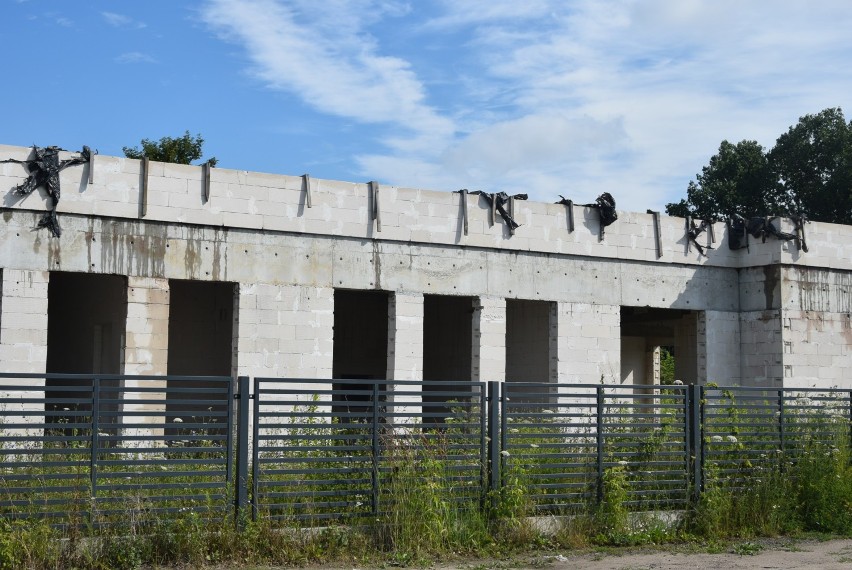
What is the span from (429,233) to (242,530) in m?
13.3

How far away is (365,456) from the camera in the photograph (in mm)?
11711

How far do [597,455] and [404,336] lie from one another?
10.3 m

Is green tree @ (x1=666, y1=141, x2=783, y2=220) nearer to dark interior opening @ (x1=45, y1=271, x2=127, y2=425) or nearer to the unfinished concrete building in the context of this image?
the unfinished concrete building

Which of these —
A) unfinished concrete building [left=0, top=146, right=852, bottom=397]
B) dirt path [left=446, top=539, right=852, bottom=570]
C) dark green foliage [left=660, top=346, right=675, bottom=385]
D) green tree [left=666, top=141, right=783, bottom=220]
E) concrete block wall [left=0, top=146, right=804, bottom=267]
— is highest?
green tree [left=666, top=141, right=783, bottom=220]

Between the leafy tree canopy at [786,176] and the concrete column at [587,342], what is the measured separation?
108 ft

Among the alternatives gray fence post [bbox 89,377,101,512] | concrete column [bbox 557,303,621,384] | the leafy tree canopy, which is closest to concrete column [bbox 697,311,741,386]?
concrete column [bbox 557,303,621,384]

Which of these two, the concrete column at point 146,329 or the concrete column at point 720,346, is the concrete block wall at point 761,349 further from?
the concrete column at point 146,329

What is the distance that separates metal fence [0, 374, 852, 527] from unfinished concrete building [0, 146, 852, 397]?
8019mm

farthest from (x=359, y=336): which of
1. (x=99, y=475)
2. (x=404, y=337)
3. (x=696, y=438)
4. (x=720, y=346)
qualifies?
(x=99, y=475)

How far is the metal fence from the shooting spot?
10.4 metres

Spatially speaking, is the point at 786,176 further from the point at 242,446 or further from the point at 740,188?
the point at 242,446

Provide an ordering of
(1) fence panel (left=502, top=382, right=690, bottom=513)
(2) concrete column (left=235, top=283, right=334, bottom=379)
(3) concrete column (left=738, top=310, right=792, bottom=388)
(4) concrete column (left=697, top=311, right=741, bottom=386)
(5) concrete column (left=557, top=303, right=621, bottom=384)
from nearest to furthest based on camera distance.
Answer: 1. (1) fence panel (left=502, top=382, right=690, bottom=513)
2. (2) concrete column (left=235, top=283, right=334, bottom=379)
3. (5) concrete column (left=557, top=303, right=621, bottom=384)
4. (3) concrete column (left=738, top=310, right=792, bottom=388)
5. (4) concrete column (left=697, top=311, right=741, bottom=386)

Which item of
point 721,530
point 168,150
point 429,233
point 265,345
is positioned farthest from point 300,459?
point 168,150

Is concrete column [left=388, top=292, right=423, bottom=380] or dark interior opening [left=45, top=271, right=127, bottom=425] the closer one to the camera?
concrete column [left=388, top=292, right=423, bottom=380]
